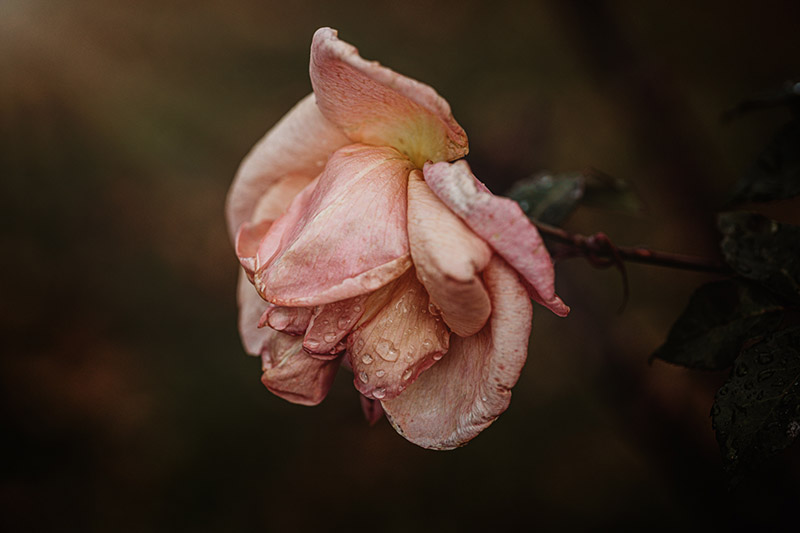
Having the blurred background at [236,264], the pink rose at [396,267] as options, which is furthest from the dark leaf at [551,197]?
the blurred background at [236,264]

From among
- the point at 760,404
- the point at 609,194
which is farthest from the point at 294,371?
the point at 609,194

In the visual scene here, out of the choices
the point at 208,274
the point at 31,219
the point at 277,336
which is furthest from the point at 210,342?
the point at 277,336

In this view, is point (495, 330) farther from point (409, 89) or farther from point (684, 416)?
point (684, 416)

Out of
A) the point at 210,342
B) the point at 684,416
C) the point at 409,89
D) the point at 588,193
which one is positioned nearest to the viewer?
the point at 409,89

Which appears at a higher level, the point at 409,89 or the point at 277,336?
the point at 409,89

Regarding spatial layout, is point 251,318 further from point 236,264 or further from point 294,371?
point 236,264

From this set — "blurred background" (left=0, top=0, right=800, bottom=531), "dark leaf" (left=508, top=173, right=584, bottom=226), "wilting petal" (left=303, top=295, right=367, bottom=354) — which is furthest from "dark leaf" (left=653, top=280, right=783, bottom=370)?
"blurred background" (left=0, top=0, right=800, bottom=531)

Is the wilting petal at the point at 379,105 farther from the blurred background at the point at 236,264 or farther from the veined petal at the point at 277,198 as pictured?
the blurred background at the point at 236,264
